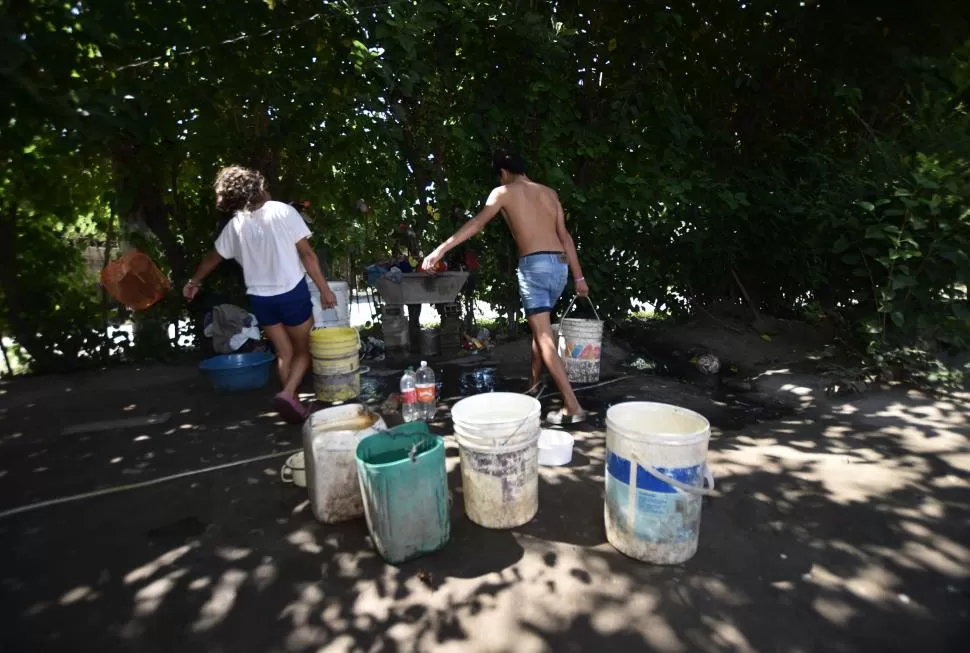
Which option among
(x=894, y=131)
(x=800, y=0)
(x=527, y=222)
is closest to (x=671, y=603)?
(x=527, y=222)

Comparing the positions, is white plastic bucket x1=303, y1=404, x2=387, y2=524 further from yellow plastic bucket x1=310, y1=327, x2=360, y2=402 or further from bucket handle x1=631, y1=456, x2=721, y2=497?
yellow plastic bucket x1=310, y1=327, x2=360, y2=402

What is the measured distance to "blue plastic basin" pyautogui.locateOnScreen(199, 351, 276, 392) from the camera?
5113 millimetres

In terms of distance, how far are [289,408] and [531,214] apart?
8.38 ft

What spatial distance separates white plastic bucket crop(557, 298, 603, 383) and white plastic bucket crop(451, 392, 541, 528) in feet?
6.98

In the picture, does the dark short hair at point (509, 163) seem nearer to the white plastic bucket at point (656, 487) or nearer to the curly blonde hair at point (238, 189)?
the curly blonde hair at point (238, 189)

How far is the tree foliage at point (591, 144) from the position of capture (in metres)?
4.57

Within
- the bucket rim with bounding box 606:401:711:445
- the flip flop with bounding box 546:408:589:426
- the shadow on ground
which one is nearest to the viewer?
the shadow on ground

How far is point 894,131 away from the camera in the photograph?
5.31 meters

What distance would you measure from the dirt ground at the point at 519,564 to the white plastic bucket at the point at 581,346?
1178 millimetres

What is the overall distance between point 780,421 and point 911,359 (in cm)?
152

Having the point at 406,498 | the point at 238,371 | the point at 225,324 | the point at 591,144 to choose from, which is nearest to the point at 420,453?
the point at 406,498

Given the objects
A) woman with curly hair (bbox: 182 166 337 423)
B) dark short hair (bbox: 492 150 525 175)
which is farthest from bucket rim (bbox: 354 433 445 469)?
dark short hair (bbox: 492 150 525 175)

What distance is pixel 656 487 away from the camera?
223 centimetres

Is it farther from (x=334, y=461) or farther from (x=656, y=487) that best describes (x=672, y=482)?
(x=334, y=461)
